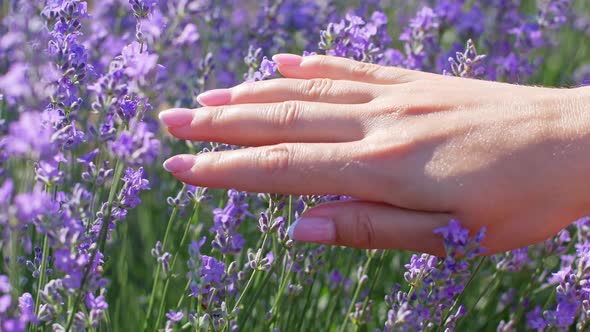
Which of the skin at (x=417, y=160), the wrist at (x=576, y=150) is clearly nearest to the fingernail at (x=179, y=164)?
the skin at (x=417, y=160)

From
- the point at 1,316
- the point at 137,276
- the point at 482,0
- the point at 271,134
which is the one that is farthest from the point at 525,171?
the point at 482,0

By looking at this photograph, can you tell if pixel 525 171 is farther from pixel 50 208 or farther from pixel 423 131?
pixel 50 208

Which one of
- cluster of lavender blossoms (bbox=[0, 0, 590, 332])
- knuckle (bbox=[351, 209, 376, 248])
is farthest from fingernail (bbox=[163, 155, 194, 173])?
knuckle (bbox=[351, 209, 376, 248])

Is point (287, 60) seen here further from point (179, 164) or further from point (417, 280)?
point (417, 280)

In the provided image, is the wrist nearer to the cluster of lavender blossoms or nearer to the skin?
the skin

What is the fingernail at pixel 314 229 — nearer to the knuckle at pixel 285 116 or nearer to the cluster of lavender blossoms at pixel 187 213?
the cluster of lavender blossoms at pixel 187 213

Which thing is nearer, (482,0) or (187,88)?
(187,88)
